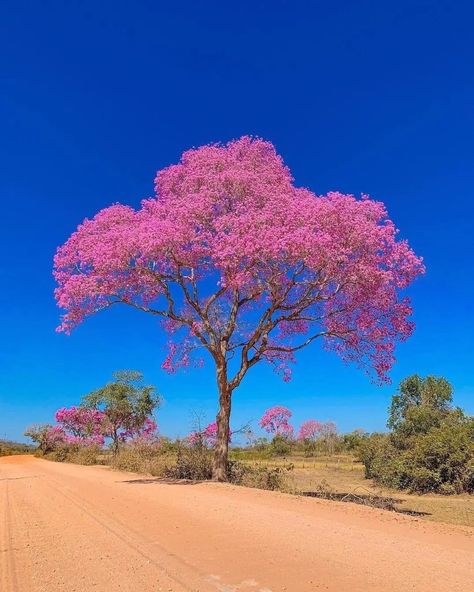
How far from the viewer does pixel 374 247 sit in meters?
14.6

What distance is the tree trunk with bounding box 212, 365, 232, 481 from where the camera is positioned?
662 inches

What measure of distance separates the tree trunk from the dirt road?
5236mm

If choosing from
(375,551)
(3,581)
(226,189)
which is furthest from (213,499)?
(226,189)

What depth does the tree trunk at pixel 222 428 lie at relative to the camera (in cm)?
1681

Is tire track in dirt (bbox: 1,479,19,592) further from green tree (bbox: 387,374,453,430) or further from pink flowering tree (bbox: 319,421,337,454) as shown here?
pink flowering tree (bbox: 319,421,337,454)

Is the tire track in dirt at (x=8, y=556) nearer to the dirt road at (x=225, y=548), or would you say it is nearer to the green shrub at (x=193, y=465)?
the dirt road at (x=225, y=548)

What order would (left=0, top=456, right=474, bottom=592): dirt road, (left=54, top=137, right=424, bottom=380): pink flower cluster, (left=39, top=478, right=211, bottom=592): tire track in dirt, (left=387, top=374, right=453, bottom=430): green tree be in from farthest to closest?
(left=387, top=374, right=453, bottom=430): green tree
(left=54, top=137, right=424, bottom=380): pink flower cluster
(left=39, top=478, right=211, bottom=592): tire track in dirt
(left=0, top=456, right=474, bottom=592): dirt road

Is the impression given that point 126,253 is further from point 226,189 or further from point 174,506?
point 174,506

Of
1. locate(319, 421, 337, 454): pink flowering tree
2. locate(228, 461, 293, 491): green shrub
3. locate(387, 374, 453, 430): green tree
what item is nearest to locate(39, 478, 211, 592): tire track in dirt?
locate(228, 461, 293, 491): green shrub

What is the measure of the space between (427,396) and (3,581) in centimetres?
3661

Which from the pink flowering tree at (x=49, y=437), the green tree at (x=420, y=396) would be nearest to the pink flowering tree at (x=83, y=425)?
the pink flowering tree at (x=49, y=437)

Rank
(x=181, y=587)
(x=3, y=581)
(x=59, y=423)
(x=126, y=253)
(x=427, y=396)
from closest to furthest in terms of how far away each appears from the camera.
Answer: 1. (x=181, y=587)
2. (x=3, y=581)
3. (x=126, y=253)
4. (x=427, y=396)
5. (x=59, y=423)

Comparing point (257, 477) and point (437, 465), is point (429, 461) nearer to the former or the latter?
point (437, 465)

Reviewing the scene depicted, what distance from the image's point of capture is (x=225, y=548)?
22.9 ft
